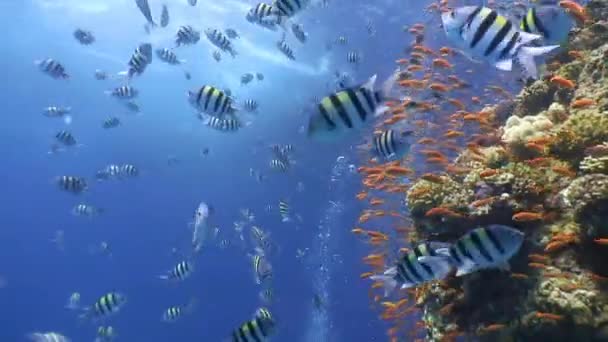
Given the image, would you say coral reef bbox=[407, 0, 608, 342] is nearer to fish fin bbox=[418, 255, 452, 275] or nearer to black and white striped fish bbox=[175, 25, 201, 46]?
fish fin bbox=[418, 255, 452, 275]

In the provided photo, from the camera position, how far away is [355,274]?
139 ft

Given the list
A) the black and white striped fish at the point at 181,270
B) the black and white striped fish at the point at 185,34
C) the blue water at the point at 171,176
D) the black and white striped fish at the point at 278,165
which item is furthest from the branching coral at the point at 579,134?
the blue water at the point at 171,176

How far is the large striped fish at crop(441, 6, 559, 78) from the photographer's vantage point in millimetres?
4043

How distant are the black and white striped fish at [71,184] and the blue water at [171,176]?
11.8 m

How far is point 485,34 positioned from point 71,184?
8.80 m

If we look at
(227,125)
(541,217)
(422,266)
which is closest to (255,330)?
(422,266)

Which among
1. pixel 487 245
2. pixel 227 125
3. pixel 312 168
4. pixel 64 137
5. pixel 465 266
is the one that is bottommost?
pixel 465 266

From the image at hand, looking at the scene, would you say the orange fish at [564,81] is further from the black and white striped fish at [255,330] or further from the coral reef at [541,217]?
the black and white striped fish at [255,330]

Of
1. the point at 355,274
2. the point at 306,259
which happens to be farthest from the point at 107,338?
the point at 306,259

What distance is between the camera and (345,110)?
3.42 metres

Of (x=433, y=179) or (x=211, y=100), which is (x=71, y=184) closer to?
(x=211, y=100)

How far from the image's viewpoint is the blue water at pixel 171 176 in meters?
33.9

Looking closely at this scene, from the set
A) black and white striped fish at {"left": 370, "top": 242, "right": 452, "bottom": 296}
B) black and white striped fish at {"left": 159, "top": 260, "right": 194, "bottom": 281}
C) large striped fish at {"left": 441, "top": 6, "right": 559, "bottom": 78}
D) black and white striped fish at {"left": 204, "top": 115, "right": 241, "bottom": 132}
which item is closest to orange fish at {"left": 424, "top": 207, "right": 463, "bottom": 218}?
black and white striped fish at {"left": 370, "top": 242, "right": 452, "bottom": 296}

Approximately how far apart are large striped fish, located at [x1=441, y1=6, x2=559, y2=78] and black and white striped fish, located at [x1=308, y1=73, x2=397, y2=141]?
1.09 metres
